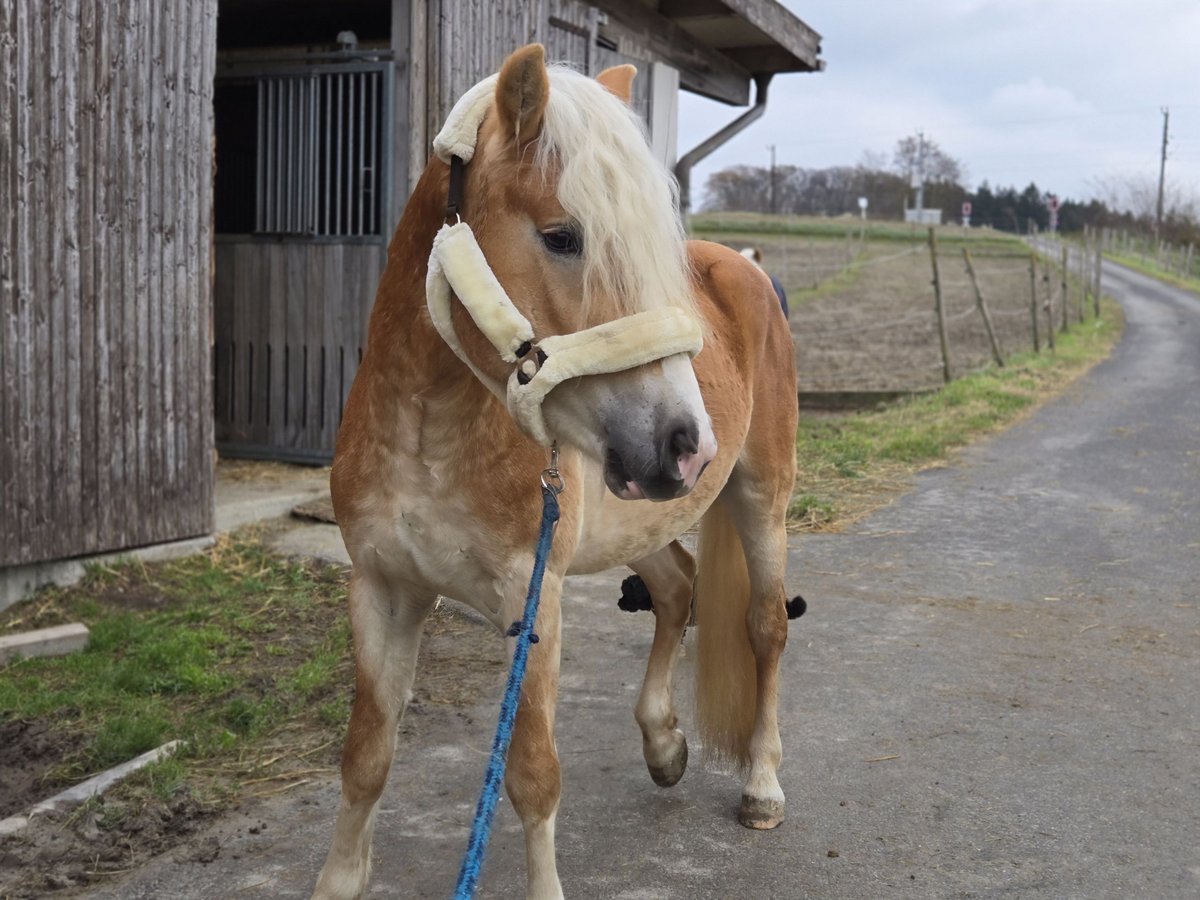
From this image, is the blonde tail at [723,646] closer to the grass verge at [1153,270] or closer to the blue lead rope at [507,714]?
the blue lead rope at [507,714]

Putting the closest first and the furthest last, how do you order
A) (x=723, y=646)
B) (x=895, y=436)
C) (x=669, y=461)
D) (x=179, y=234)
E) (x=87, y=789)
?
(x=669, y=461) → (x=87, y=789) → (x=723, y=646) → (x=179, y=234) → (x=895, y=436)

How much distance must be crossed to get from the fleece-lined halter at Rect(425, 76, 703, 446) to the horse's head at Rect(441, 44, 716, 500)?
0.02 meters

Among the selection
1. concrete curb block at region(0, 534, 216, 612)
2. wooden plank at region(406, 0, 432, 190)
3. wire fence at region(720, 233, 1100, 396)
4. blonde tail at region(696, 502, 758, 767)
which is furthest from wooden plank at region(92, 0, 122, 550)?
wire fence at region(720, 233, 1100, 396)

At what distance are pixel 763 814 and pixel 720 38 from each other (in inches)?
344

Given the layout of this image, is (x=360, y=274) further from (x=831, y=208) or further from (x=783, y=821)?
(x=831, y=208)

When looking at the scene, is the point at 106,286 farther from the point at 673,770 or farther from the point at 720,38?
the point at 720,38

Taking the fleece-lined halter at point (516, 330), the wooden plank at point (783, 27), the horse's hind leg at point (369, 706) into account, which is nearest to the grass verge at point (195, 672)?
the horse's hind leg at point (369, 706)

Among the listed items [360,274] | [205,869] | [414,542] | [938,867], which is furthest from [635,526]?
[360,274]

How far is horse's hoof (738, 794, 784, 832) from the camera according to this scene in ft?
10.6

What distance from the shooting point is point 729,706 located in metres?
3.55

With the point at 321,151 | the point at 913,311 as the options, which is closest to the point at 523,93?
the point at 321,151

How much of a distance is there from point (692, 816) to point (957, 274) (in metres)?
31.8

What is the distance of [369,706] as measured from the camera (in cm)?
253

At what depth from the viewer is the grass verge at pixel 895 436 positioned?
7648mm
